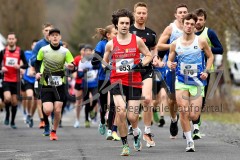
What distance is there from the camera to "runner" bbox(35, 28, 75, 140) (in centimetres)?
1581

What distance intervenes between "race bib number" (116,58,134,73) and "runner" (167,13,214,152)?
2.74 ft

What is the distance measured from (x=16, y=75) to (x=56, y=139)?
544 centimetres

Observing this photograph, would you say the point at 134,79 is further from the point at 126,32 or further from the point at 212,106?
the point at 212,106

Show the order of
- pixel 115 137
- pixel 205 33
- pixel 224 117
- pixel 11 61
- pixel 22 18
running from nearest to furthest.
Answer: pixel 205 33 < pixel 115 137 < pixel 11 61 < pixel 224 117 < pixel 22 18

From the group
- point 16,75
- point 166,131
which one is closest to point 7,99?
point 16,75

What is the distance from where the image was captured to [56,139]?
51.0ft

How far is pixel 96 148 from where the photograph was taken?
1334 centimetres

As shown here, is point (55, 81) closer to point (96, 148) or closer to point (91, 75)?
point (96, 148)

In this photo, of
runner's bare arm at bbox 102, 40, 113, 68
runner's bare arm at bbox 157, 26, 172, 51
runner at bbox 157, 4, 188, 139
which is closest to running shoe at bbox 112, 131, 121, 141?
runner at bbox 157, 4, 188, 139

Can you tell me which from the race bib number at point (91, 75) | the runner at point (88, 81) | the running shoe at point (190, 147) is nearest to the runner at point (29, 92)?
the runner at point (88, 81)

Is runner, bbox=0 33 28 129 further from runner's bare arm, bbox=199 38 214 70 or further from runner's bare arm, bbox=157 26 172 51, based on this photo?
runner's bare arm, bbox=199 38 214 70

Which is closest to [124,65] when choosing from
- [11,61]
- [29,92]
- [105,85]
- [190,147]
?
[190,147]

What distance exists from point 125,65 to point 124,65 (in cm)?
2

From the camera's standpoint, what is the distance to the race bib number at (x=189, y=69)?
13.0 m
